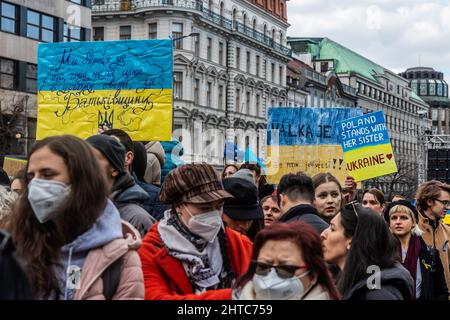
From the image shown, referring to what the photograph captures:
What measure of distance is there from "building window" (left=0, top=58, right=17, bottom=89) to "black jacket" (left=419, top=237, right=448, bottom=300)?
3223 centimetres

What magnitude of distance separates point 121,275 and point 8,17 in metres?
36.0

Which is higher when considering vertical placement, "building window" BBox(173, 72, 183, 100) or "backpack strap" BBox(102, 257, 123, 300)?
"building window" BBox(173, 72, 183, 100)

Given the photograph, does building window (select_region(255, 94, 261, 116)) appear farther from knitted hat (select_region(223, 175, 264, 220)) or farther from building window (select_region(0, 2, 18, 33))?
knitted hat (select_region(223, 175, 264, 220))

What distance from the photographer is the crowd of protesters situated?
3080 millimetres

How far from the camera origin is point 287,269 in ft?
10.1

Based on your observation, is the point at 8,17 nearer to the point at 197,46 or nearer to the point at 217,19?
the point at 197,46

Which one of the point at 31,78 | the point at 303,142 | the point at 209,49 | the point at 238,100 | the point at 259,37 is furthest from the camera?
the point at 259,37

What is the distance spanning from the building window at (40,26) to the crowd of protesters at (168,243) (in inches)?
1371

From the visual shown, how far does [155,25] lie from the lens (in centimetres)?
5216

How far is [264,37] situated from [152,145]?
183 feet

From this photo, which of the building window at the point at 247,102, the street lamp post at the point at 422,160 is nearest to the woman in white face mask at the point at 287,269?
the street lamp post at the point at 422,160

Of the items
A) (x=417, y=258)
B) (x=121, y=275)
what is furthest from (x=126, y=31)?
(x=121, y=275)

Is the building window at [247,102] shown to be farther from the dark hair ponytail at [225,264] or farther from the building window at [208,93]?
the dark hair ponytail at [225,264]

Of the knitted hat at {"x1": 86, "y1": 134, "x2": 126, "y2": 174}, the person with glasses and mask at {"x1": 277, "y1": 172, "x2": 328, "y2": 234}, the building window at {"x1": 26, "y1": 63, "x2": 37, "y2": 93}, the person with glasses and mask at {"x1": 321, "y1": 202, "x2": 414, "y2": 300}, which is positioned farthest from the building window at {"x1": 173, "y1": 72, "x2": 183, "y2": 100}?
the person with glasses and mask at {"x1": 321, "y1": 202, "x2": 414, "y2": 300}
